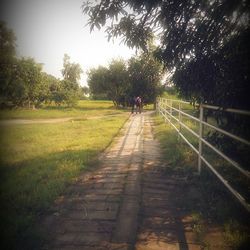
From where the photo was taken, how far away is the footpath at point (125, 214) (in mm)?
3699

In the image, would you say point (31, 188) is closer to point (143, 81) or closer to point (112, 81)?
point (143, 81)

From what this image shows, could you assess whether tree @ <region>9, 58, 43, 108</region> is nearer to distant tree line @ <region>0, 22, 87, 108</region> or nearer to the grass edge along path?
distant tree line @ <region>0, 22, 87, 108</region>

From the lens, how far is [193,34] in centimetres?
628

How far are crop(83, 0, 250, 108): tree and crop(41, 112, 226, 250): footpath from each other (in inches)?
79.9

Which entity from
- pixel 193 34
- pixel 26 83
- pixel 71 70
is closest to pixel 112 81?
pixel 26 83

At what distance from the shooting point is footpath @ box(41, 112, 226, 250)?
12.1ft

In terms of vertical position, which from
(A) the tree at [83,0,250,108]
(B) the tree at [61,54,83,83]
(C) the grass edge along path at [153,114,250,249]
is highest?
(B) the tree at [61,54,83,83]

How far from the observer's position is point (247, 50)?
4.80 meters

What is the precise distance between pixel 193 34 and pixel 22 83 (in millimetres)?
30308

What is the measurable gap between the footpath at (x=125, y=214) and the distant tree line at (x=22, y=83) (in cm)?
2843

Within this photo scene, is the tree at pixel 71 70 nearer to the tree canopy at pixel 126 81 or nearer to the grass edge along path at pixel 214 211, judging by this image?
the tree canopy at pixel 126 81

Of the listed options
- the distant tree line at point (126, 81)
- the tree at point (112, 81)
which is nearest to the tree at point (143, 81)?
the distant tree line at point (126, 81)

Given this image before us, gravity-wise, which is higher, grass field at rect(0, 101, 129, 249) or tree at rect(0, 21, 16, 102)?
tree at rect(0, 21, 16, 102)

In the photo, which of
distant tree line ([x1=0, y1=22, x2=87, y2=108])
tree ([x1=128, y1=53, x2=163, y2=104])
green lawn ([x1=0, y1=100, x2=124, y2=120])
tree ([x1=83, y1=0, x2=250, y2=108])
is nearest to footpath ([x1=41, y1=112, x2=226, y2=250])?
tree ([x1=83, y1=0, x2=250, y2=108])
